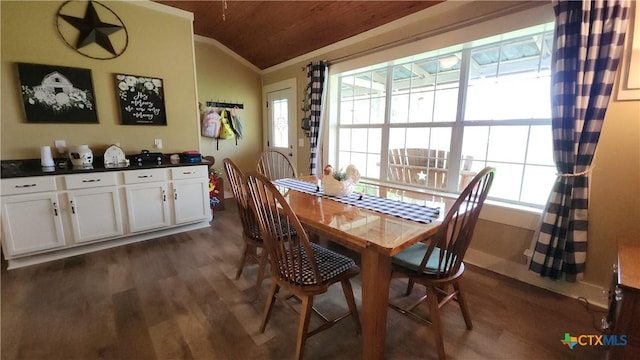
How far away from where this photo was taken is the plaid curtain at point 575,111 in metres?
1.57

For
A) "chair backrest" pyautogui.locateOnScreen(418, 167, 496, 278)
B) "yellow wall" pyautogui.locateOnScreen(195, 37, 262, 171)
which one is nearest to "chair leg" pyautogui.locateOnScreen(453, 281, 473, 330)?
"chair backrest" pyautogui.locateOnScreen(418, 167, 496, 278)

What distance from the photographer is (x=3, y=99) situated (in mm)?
2305

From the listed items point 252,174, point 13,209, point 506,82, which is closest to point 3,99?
point 13,209

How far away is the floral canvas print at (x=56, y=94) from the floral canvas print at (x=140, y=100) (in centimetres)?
25

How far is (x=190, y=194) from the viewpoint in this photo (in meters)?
3.03

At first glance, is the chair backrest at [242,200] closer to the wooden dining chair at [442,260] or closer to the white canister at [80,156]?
the wooden dining chair at [442,260]

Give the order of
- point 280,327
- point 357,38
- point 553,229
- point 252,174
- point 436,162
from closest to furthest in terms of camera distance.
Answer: point 252,174 < point 280,327 < point 553,229 < point 436,162 < point 357,38

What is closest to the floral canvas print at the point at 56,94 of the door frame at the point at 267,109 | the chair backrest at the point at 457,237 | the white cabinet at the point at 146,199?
the white cabinet at the point at 146,199

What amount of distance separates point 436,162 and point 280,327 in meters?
2.11

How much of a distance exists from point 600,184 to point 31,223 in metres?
4.32

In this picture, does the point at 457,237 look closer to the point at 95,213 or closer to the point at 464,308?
the point at 464,308

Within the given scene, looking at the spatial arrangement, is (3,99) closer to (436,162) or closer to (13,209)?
(13,209)

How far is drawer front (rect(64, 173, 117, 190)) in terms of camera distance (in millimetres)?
2340

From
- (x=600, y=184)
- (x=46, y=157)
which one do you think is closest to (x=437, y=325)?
(x=600, y=184)
